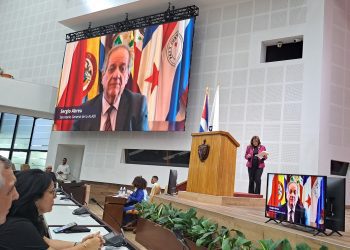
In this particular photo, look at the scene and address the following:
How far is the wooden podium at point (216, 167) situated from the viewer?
431 cm

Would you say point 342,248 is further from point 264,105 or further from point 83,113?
point 83,113

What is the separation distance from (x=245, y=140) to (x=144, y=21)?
4718 mm

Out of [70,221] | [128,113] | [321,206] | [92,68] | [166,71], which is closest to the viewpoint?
[321,206]

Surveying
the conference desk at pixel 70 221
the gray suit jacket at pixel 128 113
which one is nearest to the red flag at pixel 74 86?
the gray suit jacket at pixel 128 113

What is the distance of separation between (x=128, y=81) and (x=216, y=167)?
6035 millimetres

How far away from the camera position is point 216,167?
14.0 feet

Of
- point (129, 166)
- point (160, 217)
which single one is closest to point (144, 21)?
point (129, 166)

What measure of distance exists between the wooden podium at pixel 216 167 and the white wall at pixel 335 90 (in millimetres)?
3245

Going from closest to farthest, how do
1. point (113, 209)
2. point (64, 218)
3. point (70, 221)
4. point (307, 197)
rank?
point (307, 197), point (70, 221), point (64, 218), point (113, 209)

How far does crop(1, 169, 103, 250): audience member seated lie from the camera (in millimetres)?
1726

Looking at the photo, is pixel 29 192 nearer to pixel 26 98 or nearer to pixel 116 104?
pixel 116 104

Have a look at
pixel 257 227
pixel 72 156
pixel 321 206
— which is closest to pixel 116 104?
pixel 72 156

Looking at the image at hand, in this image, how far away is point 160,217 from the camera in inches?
175

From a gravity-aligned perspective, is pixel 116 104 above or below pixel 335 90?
below
